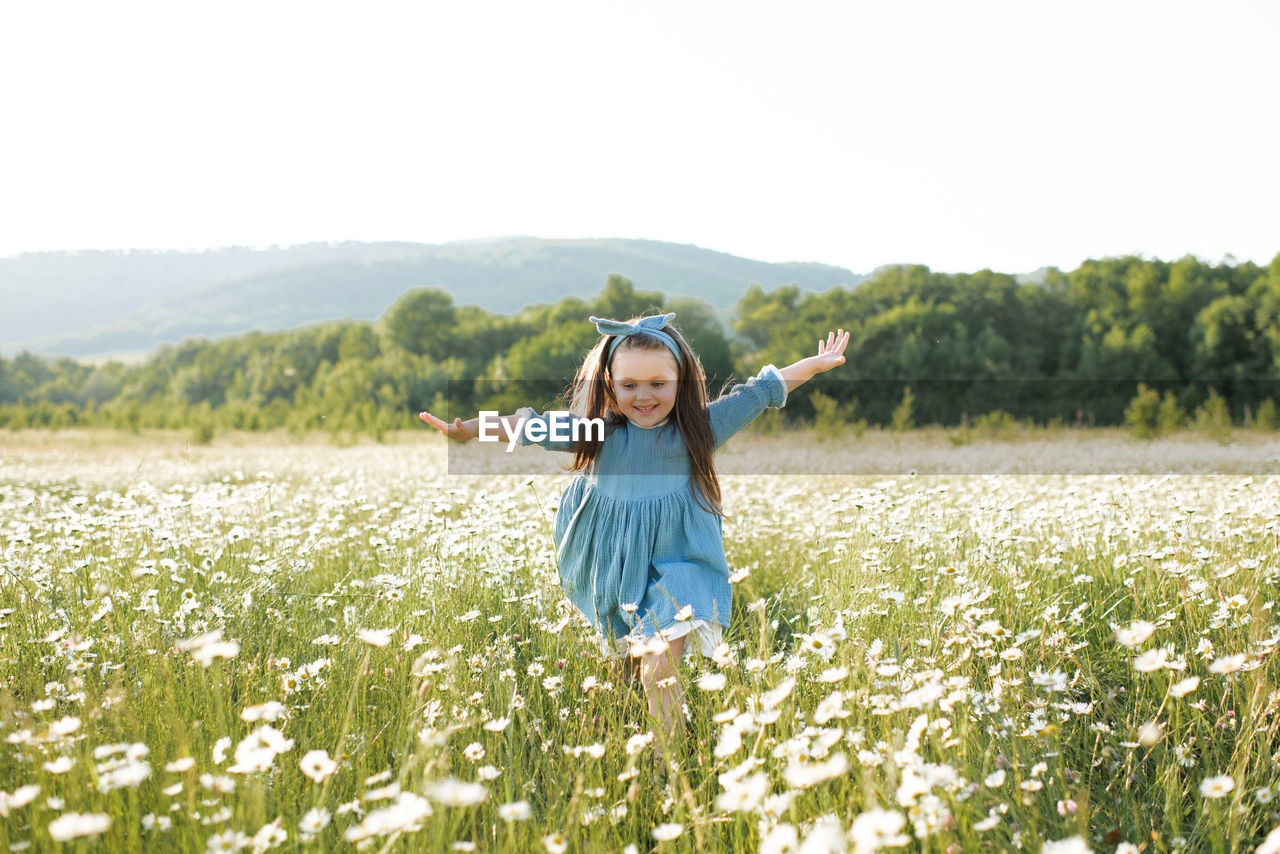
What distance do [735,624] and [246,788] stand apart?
253cm

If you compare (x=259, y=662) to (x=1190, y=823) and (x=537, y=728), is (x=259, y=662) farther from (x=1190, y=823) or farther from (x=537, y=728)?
(x=1190, y=823)

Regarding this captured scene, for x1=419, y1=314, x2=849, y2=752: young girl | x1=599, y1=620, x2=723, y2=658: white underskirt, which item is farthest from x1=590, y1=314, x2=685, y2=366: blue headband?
x1=599, y1=620, x2=723, y2=658: white underskirt

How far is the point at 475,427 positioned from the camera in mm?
3496

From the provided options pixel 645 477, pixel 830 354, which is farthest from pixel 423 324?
pixel 645 477

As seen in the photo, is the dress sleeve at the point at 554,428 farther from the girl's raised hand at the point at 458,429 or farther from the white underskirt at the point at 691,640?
the white underskirt at the point at 691,640

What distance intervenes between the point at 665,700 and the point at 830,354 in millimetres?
1905

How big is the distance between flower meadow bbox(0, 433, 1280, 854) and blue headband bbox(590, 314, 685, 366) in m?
1.10

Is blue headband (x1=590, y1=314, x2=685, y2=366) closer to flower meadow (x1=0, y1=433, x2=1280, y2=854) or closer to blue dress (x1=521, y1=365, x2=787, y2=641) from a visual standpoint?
blue dress (x1=521, y1=365, x2=787, y2=641)

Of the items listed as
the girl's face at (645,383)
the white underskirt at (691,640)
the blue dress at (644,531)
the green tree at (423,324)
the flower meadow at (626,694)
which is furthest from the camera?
the green tree at (423,324)

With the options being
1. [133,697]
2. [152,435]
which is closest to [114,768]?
[133,697]

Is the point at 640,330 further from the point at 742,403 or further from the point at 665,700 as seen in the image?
the point at 665,700

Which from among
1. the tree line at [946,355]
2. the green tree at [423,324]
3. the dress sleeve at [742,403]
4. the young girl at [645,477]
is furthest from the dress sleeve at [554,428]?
the green tree at [423,324]

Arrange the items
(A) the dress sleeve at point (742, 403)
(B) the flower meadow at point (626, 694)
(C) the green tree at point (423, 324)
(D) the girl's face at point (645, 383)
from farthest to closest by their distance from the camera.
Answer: (C) the green tree at point (423, 324) < (A) the dress sleeve at point (742, 403) < (D) the girl's face at point (645, 383) < (B) the flower meadow at point (626, 694)

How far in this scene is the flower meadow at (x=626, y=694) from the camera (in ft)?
6.07
